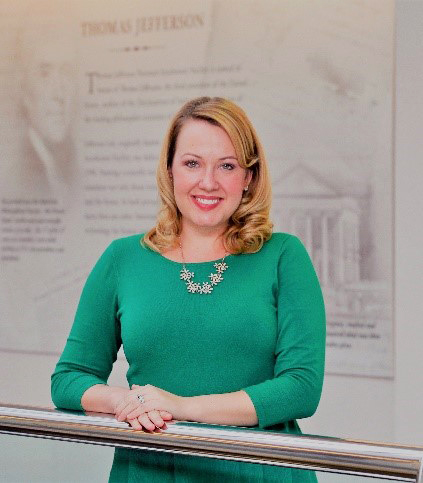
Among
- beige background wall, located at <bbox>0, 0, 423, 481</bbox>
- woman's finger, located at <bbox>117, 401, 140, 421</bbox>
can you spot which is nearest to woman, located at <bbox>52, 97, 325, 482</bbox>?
woman's finger, located at <bbox>117, 401, 140, 421</bbox>

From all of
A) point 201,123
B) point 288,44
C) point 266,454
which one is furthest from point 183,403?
point 288,44

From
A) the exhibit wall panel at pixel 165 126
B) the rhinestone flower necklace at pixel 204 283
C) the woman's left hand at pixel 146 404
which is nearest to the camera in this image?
the woman's left hand at pixel 146 404

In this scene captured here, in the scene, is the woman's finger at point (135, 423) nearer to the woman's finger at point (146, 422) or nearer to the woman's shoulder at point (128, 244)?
the woman's finger at point (146, 422)

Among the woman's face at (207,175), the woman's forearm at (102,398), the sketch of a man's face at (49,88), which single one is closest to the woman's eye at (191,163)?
the woman's face at (207,175)

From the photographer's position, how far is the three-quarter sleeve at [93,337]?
6.47 feet

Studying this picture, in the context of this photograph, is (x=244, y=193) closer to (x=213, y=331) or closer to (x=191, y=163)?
(x=191, y=163)

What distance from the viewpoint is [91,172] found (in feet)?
15.6

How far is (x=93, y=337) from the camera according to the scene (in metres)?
2.00

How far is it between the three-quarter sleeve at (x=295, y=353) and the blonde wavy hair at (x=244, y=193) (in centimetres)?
13

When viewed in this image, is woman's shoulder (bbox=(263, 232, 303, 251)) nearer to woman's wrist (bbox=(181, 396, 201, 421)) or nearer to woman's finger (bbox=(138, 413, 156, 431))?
woman's wrist (bbox=(181, 396, 201, 421))

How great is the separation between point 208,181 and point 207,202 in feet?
0.19

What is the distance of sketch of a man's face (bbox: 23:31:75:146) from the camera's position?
4785mm

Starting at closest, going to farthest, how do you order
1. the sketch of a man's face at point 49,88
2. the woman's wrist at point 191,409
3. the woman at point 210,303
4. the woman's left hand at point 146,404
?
the woman's left hand at point 146,404
the woman's wrist at point 191,409
the woman at point 210,303
the sketch of a man's face at point 49,88

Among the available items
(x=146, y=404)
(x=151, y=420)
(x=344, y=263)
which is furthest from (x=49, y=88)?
(x=151, y=420)
